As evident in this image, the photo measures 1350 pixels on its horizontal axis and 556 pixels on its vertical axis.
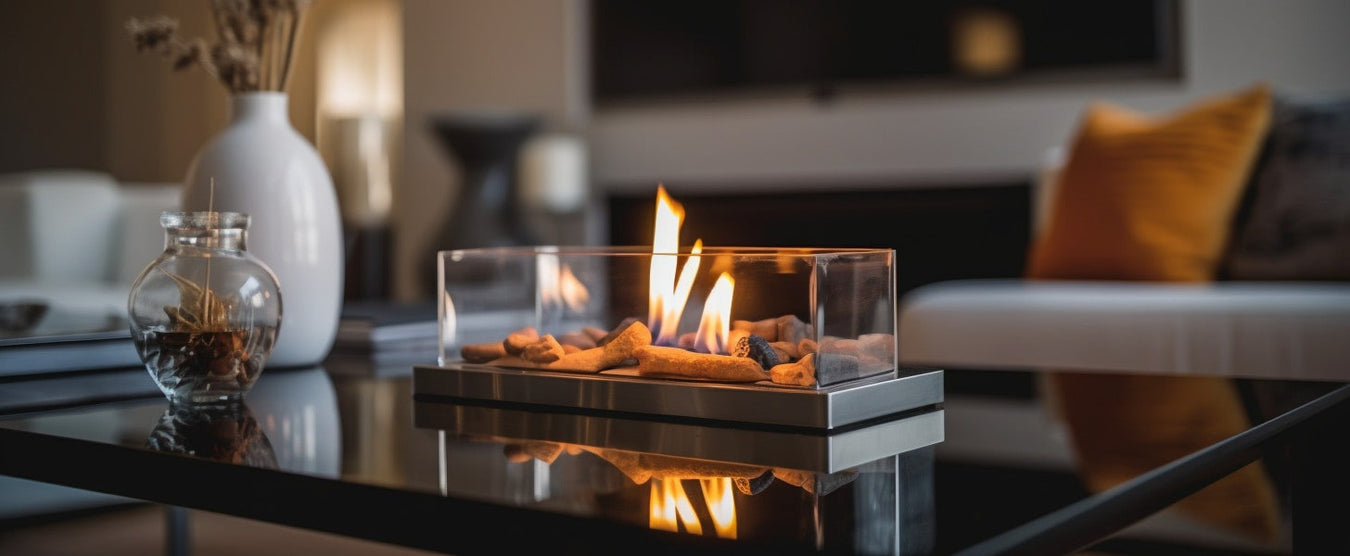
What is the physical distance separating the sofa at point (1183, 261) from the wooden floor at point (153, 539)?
1.00m

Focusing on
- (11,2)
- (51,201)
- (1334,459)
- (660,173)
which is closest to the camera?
(1334,459)

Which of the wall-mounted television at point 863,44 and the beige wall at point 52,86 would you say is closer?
the wall-mounted television at point 863,44

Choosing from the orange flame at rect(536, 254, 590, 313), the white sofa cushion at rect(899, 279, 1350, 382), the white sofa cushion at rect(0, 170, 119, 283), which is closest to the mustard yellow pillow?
the white sofa cushion at rect(899, 279, 1350, 382)

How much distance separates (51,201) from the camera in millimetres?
3535

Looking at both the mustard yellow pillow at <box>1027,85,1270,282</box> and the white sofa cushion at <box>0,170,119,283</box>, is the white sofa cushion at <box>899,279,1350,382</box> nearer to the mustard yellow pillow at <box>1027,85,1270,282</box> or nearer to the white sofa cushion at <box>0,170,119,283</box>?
the mustard yellow pillow at <box>1027,85,1270,282</box>

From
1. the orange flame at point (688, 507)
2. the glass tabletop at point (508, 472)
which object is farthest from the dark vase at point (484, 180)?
the orange flame at point (688, 507)

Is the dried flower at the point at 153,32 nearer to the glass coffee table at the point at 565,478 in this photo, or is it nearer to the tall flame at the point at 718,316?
the glass coffee table at the point at 565,478

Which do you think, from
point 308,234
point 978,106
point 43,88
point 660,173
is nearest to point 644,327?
point 308,234

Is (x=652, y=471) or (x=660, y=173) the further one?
(x=660, y=173)

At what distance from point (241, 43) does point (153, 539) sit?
116 cm

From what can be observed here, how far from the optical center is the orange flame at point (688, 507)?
1.61ft

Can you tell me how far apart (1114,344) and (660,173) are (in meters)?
2.54

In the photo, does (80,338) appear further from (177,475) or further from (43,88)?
(43,88)

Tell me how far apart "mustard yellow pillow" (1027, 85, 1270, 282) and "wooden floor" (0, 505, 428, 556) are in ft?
4.90
